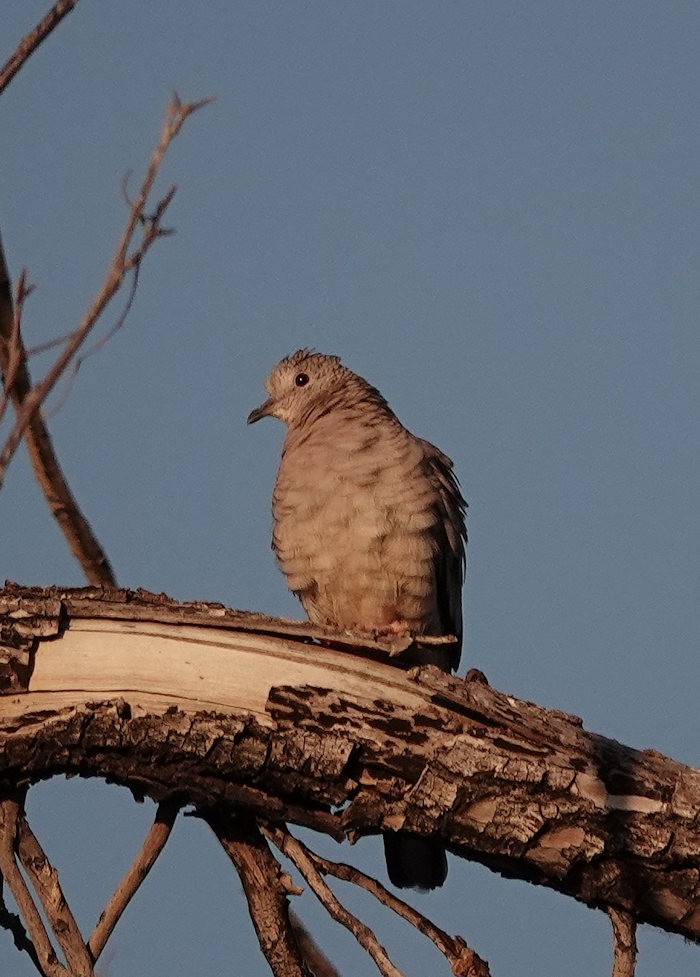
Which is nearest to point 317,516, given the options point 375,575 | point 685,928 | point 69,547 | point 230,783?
point 375,575

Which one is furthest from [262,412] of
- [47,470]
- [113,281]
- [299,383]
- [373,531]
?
[113,281]

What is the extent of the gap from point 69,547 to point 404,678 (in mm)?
1500

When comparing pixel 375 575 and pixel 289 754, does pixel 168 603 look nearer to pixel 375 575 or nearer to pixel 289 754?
pixel 289 754

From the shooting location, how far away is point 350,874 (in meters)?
4.73

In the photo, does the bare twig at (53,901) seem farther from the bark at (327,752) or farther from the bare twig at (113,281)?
the bare twig at (113,281)

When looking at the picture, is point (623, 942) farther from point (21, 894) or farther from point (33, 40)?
point (33, 40)

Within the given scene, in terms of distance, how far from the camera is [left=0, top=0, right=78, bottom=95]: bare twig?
3387mm

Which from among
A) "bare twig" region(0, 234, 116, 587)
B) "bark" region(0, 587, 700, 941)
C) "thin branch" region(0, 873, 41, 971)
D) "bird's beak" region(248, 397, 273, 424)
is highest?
"bird's beak" region(248, 397, 273, 424)

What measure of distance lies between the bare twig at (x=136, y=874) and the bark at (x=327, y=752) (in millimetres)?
95

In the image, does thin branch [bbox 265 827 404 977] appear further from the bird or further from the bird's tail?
the bird

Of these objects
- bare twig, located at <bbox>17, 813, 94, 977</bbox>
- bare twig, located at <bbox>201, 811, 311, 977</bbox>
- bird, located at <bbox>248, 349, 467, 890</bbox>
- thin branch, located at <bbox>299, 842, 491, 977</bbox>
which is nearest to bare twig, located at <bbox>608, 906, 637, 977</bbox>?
thin branch, located at <bbox>299, 842, 491, 977</bbox>

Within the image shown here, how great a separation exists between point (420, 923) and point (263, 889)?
69cm

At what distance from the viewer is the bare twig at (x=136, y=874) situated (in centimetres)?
457

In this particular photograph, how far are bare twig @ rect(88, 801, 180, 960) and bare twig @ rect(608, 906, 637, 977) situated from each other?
162 centimetres
